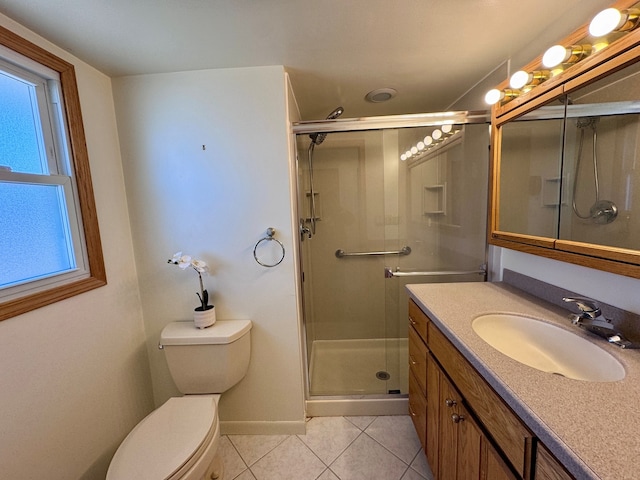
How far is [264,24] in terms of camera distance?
1050mm

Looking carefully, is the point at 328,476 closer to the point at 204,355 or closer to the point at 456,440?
the point at 456,440

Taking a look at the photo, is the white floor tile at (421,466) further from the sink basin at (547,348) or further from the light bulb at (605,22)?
the light bulb at (605,22)

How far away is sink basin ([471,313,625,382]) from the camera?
820 millimetres

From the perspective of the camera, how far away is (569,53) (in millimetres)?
932

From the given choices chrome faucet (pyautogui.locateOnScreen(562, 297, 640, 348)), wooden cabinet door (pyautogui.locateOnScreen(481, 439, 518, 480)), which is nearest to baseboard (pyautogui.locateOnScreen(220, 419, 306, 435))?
wooden cabinet door (pyautogui.locateOnScreen(481, 439, 518, 480))

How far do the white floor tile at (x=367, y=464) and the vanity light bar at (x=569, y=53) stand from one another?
6.61 ft

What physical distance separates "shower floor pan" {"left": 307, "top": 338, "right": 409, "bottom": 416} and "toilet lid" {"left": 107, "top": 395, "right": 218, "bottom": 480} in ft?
2.61

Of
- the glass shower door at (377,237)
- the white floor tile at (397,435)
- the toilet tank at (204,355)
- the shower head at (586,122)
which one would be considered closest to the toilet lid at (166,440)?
the toilet tank at (204,355)

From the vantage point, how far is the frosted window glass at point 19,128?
3.38ft

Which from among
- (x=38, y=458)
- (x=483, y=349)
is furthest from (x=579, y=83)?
(x=38, y=458)

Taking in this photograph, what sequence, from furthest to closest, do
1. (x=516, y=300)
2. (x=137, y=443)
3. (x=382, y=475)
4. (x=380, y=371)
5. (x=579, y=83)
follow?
(x=380, y=371), (x=382, y=475), (x=516, y=300), (x=137, y=443), (x=579, y=83)

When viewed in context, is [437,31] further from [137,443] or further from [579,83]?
[137,443]

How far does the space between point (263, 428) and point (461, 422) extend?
4.13ft

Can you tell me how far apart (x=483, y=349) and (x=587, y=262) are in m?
0.53
